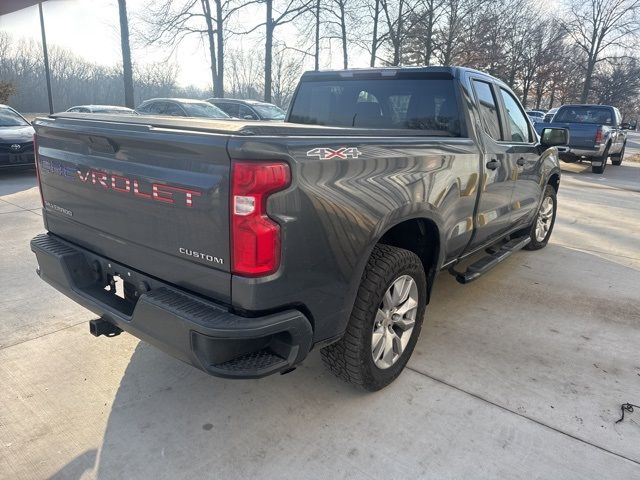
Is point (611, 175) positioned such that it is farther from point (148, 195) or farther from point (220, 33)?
point (220, 33)

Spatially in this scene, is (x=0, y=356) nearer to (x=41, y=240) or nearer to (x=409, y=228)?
(x=41, y=240)

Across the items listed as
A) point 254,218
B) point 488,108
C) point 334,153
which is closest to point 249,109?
point 488,108

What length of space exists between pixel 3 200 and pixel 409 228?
7.18m

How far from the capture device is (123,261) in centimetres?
246

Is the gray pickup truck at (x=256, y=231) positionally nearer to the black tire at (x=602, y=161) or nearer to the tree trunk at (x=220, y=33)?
the black tire at (x=602, y=161)

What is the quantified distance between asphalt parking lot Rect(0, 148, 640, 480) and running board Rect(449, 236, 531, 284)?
0.38 meters

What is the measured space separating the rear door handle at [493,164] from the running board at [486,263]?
0.80 metres

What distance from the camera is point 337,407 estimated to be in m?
2.71

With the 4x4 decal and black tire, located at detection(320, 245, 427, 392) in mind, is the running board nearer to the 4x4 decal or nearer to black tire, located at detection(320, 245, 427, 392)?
black tire, located at detection(320, 245, 427, 392)

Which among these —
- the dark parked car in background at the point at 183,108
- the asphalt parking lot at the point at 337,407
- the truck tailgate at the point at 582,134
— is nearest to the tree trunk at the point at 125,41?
the dark parked car in background at the point at 183,108

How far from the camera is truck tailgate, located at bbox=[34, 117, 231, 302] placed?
6.40ft

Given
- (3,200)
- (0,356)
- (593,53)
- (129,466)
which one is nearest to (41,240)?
(0,356)

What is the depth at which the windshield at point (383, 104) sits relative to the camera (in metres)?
3.57

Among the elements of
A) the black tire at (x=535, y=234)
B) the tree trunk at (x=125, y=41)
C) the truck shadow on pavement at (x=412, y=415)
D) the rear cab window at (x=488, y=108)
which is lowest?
the truck shadow on pavement at (x=412, y=415)
